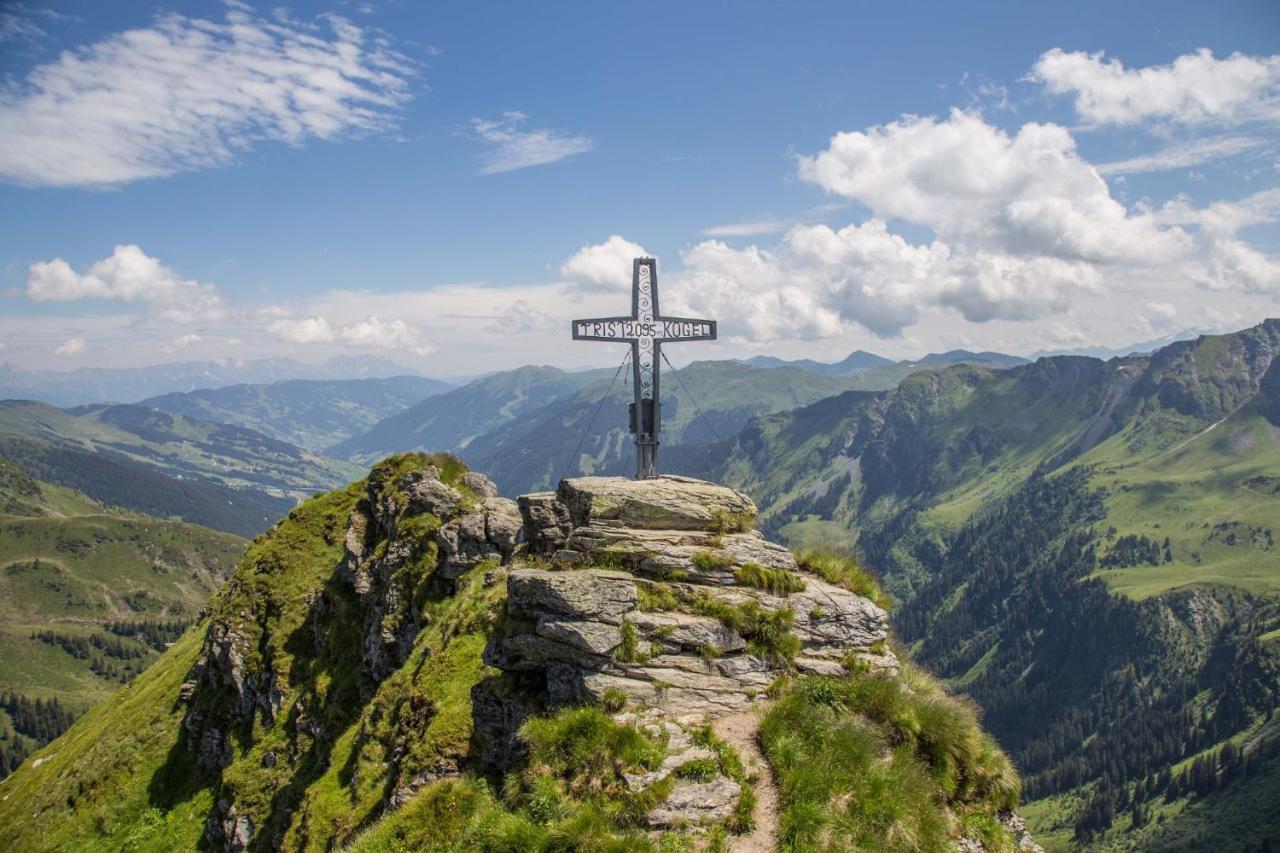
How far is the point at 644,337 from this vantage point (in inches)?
1170

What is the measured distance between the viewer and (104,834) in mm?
40906

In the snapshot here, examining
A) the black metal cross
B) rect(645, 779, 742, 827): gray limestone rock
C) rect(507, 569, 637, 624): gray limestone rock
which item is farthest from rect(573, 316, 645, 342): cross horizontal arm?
rect(645, 779, 742, 827): gray limestone rock

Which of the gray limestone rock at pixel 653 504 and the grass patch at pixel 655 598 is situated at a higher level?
the gray limestone rock at pixel 653 504

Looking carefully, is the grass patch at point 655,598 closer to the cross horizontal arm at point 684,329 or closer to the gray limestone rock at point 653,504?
the gray limestone rock at point 653,504

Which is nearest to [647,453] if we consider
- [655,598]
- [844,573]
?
[844,573]

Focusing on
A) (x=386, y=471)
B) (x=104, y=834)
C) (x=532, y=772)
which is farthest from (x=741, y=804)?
(x=104, y=834)

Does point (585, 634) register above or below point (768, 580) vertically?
below

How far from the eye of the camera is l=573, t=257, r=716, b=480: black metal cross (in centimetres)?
2928

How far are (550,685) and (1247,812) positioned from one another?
25053cm

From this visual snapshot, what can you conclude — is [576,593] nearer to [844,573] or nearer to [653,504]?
[653,504]

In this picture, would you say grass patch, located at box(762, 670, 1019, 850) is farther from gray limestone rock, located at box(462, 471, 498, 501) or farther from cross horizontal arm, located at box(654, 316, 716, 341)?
gray limestone rock, located at box(462, 471, 498, 501)

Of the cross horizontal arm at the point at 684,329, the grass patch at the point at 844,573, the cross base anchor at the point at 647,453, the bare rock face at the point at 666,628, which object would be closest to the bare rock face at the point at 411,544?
the cross base anchor at the point at 647,453

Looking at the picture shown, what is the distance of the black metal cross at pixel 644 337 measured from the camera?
96.1 ft

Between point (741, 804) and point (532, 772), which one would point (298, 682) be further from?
point (741, 804)
